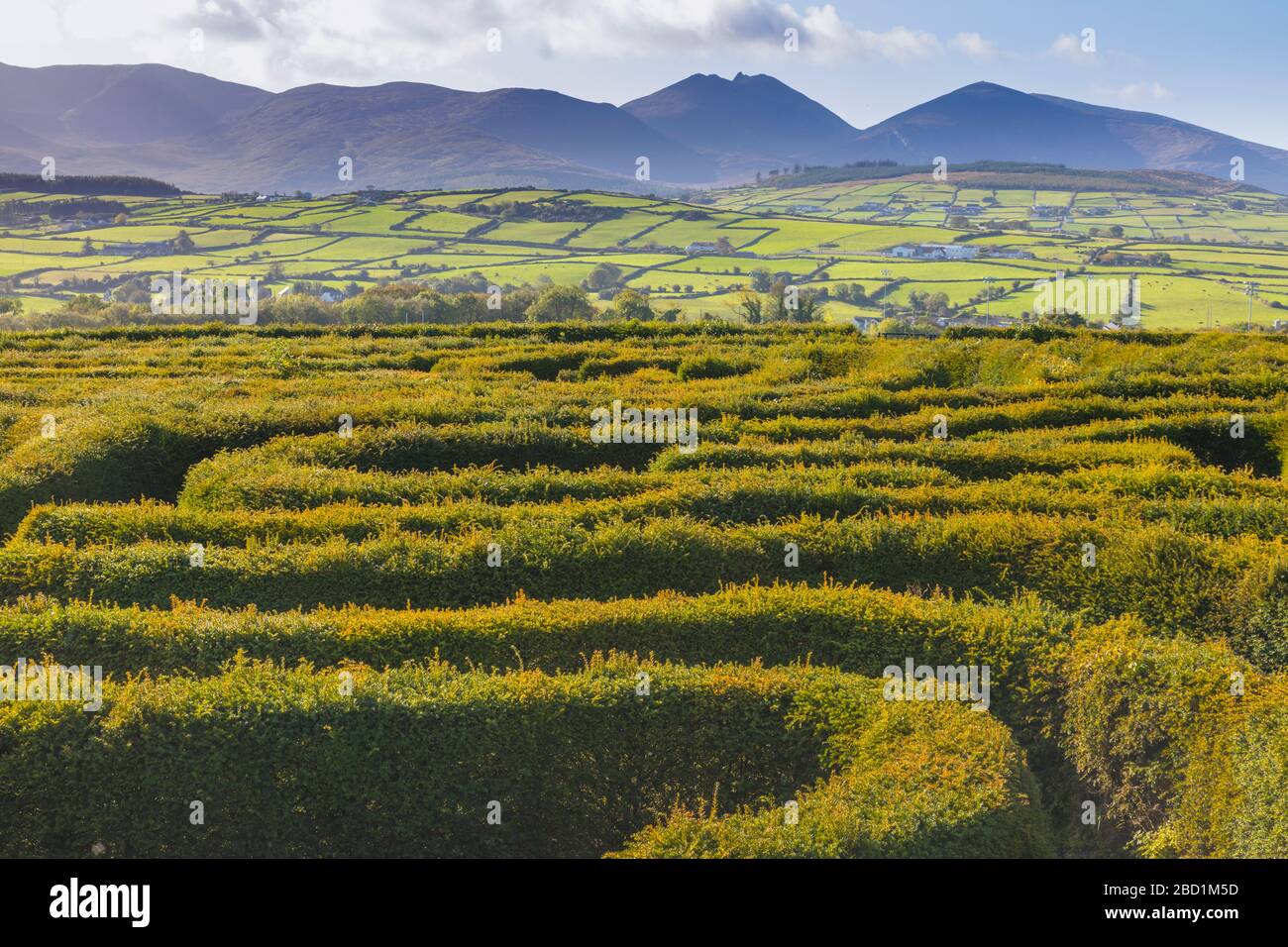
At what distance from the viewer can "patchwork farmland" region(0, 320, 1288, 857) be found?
33.1 ft

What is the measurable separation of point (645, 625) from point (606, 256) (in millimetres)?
134542

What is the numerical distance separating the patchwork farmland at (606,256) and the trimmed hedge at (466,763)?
5956cm

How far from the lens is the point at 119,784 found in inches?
392

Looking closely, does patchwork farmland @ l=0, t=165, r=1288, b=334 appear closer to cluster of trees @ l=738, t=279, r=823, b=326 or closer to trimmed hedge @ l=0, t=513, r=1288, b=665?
cluster of trees @ l=738, t=279, r=823, b=326

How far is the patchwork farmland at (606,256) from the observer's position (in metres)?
103

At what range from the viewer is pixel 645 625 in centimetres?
1336

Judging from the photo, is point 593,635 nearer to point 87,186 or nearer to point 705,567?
point 705,567

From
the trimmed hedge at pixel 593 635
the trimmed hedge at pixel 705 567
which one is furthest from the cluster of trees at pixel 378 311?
the trimmed hedge at pixel 593 635

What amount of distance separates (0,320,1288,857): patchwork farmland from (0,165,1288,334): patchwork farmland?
48.0 meters

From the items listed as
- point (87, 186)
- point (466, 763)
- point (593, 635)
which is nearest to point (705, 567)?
point (593, 635)
